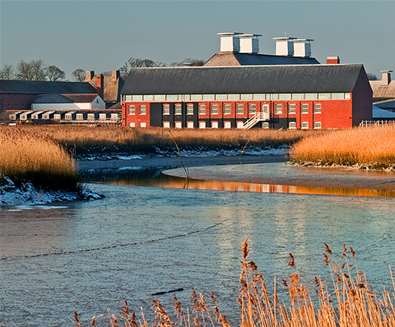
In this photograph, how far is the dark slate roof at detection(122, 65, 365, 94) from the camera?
284 feet

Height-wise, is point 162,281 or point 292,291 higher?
point 292,291

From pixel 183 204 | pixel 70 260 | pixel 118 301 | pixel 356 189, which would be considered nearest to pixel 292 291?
pixel 118 301

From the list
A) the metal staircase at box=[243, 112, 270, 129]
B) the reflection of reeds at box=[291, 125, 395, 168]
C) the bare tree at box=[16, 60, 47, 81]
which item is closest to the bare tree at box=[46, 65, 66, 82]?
the bare tree at box=[16, 60, 47, 81]

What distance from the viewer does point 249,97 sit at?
8875cm

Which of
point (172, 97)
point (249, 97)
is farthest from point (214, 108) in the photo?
point (172, 97)

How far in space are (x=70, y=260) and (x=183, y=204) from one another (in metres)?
8.79

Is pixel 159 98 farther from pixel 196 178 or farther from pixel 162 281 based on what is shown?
pixel 162 281

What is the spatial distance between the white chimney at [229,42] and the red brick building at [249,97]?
17.5 m

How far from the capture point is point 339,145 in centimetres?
3972

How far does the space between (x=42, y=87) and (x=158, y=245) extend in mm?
111301

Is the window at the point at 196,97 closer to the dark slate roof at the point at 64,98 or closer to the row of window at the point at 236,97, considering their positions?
the row of window at the point at 236,97

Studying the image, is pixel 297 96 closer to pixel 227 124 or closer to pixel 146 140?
pixel 227 124

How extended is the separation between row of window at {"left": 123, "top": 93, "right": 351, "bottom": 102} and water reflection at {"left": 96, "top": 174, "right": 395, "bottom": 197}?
53.6 m

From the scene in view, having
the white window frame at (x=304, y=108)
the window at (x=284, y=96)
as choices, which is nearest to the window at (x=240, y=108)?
the window at (x=284, y=96)
